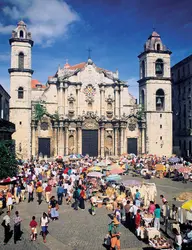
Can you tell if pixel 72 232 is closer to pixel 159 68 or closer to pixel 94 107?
pixel 94 107

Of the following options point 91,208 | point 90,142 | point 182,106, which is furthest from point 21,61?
point 91,208

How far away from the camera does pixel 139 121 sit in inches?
1817

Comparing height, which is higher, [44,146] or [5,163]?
A: [44,146]

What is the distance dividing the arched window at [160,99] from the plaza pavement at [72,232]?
2871 cm

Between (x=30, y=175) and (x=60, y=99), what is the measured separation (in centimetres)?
2057

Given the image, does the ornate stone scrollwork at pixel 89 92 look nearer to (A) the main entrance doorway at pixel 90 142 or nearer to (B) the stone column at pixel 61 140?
(A) the main entrance doorway at pixel 90 142

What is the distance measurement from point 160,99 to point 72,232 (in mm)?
35736

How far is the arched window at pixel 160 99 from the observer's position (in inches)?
1842

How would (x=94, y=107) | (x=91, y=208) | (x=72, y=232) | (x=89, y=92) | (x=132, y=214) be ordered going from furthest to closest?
(x=94, y=107)
(x=89, y=92)
(x=91, y=208)
(x=132, y=214)
(x=72, y=232)

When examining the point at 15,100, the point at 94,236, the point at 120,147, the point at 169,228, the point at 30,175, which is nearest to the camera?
the point at 94,236

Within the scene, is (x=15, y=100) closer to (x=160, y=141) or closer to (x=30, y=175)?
(x=30, y=175)

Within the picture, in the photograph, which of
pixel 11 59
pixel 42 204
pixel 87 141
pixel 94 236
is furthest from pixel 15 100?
pixel 94 236

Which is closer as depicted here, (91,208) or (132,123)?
(91,208)

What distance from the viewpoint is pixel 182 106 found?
167 feet
